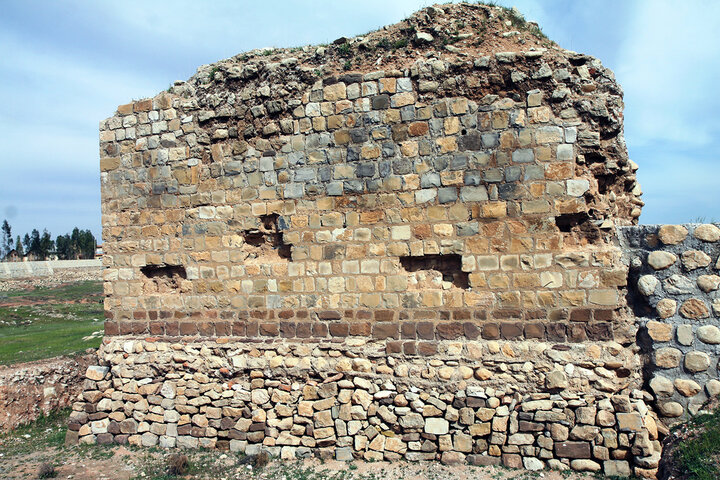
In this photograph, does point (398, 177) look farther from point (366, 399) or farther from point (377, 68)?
point (366, 399)

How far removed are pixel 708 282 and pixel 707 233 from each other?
52cm

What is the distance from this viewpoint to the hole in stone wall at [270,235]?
6598 mm

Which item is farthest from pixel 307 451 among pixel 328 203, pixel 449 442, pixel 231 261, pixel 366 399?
pixel 328 203

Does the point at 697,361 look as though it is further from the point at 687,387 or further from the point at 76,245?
the point at 76,245

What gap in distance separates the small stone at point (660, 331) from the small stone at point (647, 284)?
1.09ft

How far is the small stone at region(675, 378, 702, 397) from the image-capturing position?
5.29m

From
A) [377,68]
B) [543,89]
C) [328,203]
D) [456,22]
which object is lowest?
[328,203]

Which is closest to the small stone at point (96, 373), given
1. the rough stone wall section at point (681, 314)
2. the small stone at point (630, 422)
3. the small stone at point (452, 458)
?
the small stone at point (452, 458)

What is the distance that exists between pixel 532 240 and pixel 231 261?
12.4 ft

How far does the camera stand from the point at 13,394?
832 centimetres

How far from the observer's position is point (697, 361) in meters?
5.28

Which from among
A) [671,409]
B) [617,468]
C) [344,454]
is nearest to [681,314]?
[671,409]

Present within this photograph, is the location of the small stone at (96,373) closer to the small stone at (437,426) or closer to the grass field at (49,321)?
the grass field at (49,321)

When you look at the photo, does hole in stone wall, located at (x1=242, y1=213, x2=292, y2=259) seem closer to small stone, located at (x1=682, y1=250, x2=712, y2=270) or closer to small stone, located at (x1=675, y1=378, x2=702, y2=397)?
small stone, located at (x1=682, y1=250, x2=712, y2=270)
